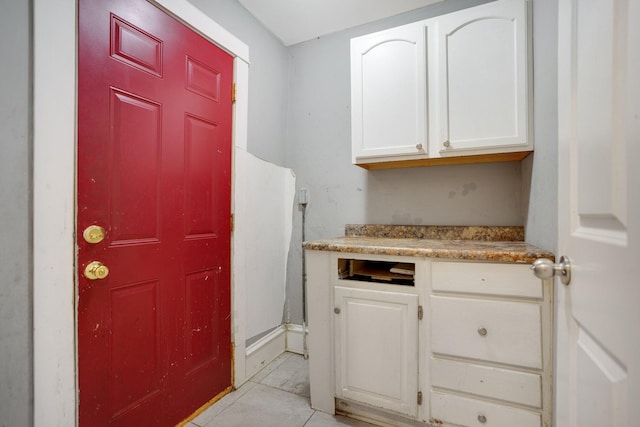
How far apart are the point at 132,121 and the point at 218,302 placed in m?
1.02

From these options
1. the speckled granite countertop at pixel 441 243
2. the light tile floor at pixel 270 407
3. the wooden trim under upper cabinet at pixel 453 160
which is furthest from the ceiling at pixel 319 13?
the light tile floor at pixel 270 407

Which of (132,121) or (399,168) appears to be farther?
(399,168)

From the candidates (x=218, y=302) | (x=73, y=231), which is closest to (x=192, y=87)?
(x=73, y=231)

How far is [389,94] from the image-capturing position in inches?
67.2

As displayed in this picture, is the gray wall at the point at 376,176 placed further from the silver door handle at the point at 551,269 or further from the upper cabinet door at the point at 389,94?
the silver door handle at the point at 551,269

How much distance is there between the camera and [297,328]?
7.63ft

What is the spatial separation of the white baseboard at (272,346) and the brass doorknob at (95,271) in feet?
3.56

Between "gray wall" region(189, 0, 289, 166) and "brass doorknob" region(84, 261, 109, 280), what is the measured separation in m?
1.08

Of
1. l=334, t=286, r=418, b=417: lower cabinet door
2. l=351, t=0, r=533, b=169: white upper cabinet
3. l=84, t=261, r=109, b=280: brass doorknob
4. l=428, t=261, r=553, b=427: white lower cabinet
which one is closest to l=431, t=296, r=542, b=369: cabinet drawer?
l=428, t=261, r=553, b=427: white lower cabinet

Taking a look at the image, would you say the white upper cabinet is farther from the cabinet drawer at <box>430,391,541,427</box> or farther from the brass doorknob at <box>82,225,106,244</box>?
the brass doorknob at <box>82,225,106,244</box>

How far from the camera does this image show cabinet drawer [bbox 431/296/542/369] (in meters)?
1.19

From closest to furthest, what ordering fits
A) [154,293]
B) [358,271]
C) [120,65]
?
[120,65] → [154,293] → [358,271]

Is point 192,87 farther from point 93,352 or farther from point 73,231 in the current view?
point 93,352

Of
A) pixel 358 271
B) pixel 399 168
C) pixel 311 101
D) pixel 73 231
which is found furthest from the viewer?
pixel 311 101
